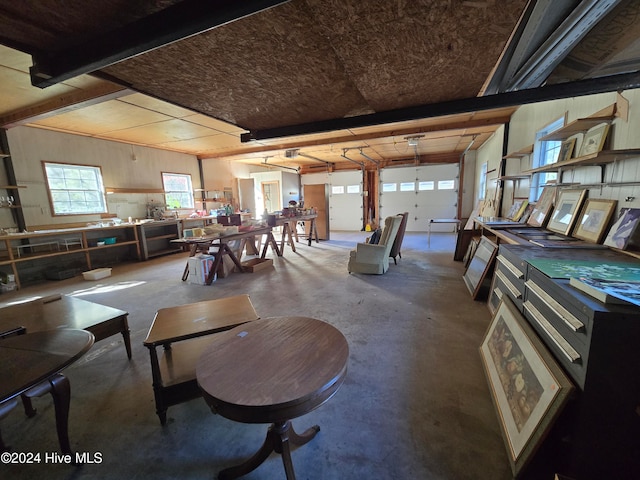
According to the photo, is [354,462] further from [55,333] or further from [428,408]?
[55,333]

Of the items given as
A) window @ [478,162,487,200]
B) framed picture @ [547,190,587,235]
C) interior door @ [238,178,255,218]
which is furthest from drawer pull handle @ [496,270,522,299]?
interior door @ [238,178,255,218]

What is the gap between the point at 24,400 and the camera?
1.50 meters

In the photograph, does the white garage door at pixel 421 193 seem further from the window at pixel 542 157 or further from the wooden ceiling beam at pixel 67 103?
the wooden ceiling beam at pixel 67 103

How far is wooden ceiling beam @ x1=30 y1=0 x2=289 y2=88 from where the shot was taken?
78cm

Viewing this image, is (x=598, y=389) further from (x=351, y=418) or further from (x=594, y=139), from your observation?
(x=594, y=139)

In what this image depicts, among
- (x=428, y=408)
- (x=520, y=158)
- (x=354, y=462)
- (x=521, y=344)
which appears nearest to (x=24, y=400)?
(x=354, y=462)

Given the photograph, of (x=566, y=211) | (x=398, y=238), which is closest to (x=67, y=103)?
(x=398, y=238)

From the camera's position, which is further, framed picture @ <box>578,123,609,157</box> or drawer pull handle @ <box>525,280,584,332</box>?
framed picture @ <box>578,123,609,157</box>

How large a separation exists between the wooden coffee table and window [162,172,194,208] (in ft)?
16.9

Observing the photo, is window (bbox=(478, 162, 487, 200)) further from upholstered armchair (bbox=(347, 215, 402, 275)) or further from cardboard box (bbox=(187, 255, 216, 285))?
cardboard box (bbox=(187, 255, 216, 285))

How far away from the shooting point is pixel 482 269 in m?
3.11

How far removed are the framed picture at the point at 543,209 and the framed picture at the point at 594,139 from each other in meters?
0.64

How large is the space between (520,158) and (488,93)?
3497 mm

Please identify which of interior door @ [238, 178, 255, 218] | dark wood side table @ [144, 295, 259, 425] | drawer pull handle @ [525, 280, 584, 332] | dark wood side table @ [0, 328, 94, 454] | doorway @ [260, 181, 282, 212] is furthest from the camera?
doorway @ [260, 181, 282, 212]
